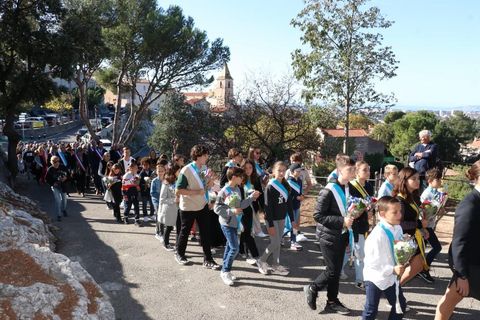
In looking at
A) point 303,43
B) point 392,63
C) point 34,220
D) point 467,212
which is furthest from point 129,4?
point 467,212

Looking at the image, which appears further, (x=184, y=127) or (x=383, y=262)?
(x=184, y=127)

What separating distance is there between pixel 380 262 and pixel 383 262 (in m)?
0.03

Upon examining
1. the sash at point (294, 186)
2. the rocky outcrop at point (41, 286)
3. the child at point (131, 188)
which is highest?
the sash at point (294, 186)

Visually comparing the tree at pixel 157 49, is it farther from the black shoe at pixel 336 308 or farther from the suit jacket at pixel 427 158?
the black shoe at pixel 336 308

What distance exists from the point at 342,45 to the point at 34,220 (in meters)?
16.3

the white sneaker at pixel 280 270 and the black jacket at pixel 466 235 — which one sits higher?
the black jacket at pixel 466 235

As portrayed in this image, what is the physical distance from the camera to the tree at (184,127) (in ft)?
62.6

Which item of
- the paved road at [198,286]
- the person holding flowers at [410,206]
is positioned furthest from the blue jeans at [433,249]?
the person holding flowers at [410,206]

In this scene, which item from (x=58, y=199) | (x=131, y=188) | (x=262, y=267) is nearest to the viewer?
(x=262, y=267)

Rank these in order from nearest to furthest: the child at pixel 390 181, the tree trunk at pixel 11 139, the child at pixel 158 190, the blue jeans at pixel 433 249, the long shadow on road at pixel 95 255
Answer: the long shadow on road at pixel 95 255, the child at pixel 390 181, the blue jeans at pixel 433 249, the child at pixel 158 190, the tree trunk at pixel 11 139

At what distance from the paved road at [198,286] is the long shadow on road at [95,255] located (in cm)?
1

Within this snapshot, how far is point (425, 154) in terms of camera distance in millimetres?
8375

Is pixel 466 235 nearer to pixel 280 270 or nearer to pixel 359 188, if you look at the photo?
pixel 359 188

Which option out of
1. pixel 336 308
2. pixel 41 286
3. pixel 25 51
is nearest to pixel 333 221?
pixel 336 308
